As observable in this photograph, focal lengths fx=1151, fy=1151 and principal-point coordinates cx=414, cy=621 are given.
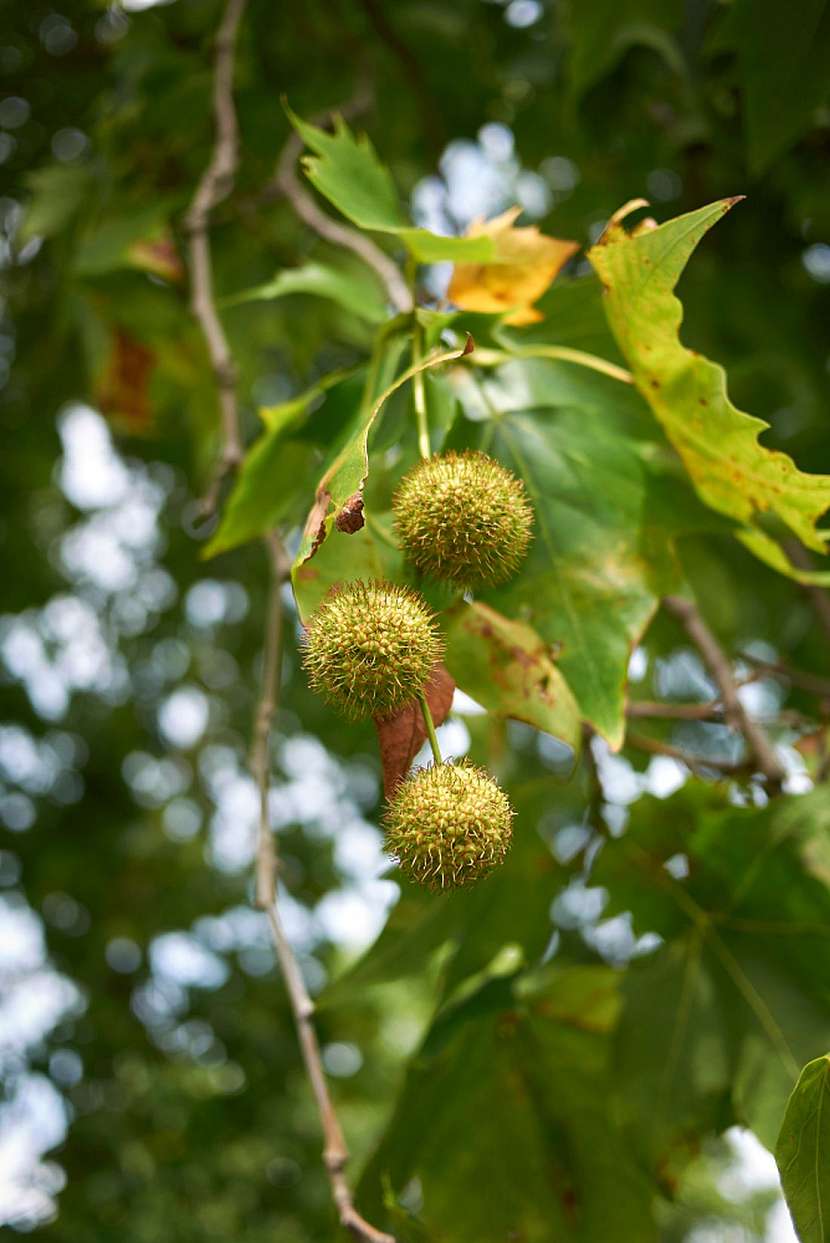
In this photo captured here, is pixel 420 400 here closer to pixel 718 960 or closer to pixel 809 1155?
pixel 809 1155

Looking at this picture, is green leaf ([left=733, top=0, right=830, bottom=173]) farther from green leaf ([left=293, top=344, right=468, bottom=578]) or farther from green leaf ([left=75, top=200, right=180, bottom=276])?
green leaf ([left=75, top=200, right=180, bottom=276])

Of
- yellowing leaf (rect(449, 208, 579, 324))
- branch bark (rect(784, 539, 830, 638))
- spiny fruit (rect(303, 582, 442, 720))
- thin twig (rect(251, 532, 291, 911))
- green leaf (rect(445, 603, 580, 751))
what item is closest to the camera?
spiny fruit (rect(303, 582, 442, 720))

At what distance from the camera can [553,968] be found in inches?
159

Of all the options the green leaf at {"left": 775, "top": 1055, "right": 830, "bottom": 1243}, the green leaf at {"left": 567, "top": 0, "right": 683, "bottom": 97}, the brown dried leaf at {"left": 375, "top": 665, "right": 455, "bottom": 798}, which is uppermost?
the green leaf at {"left": 567, "top": 0, "right": 683, "bottom": 97}

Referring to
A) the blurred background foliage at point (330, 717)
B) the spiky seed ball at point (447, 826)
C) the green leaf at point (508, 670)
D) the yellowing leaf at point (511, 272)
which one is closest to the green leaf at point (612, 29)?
the blurred background foliage at point (330, 717)

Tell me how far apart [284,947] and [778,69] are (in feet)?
4.83

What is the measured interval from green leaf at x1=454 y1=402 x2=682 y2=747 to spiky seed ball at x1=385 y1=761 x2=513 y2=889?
0.22m

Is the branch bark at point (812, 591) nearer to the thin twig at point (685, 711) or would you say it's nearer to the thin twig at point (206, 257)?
the thin twig at point (685, 711)

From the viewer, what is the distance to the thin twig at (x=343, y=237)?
1633mm

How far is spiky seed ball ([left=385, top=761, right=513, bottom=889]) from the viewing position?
106 cm

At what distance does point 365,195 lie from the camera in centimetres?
142

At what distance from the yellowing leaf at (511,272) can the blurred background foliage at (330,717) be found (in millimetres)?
598

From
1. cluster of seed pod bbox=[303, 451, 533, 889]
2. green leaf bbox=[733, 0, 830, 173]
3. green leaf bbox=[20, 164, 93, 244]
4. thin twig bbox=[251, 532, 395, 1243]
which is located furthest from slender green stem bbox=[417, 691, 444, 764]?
green leaf bbox=[20, 164, 93, 244]

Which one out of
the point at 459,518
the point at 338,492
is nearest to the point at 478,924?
the point at 459,518
